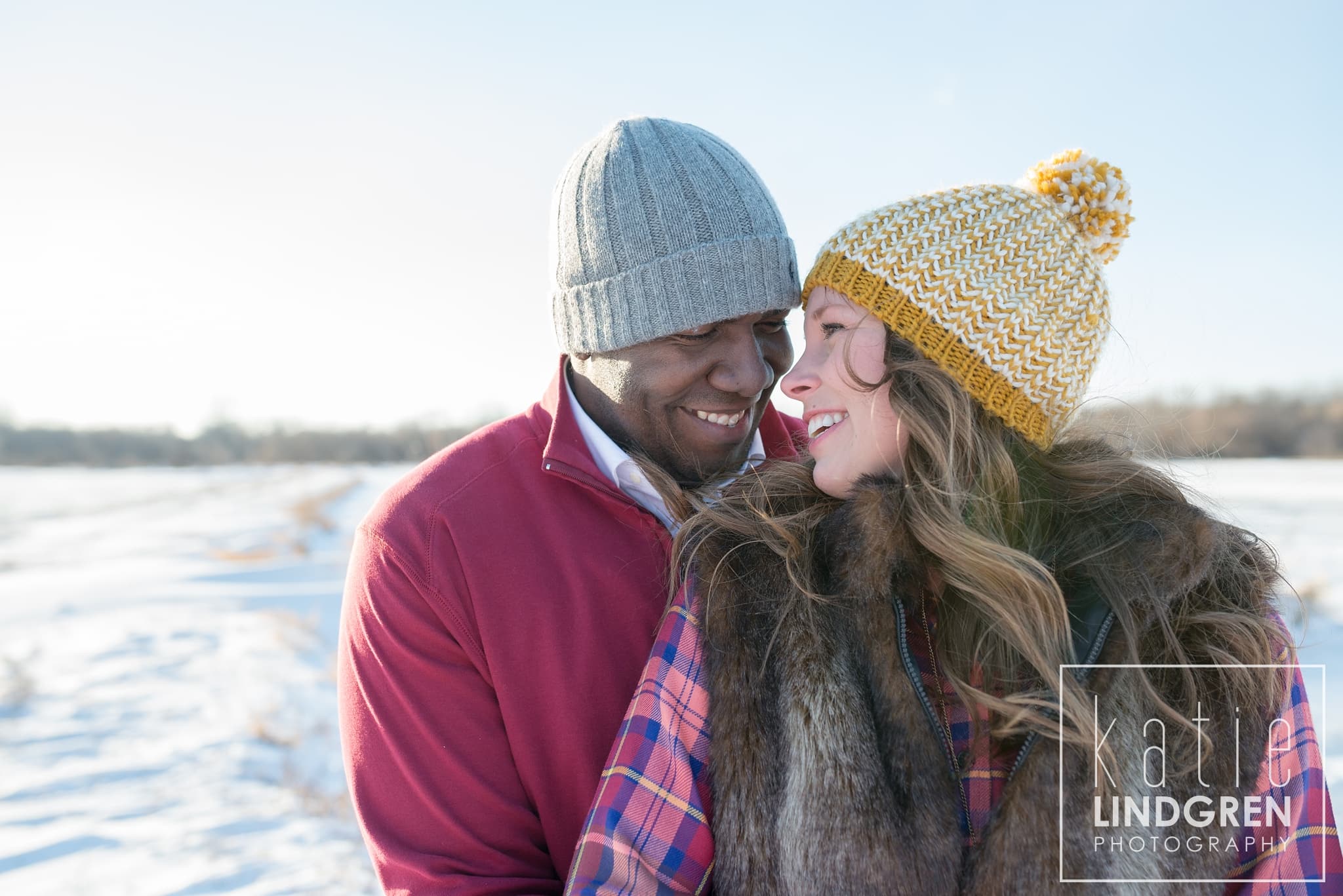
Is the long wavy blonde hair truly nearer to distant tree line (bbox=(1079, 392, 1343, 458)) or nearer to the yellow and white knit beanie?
the yellow and white knit beanie

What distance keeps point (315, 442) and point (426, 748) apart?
147 ft

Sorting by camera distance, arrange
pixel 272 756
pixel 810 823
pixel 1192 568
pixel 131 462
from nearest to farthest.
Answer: pixel 810 823 < pixel 1192 568 < pixel 272 756 < pixel 131 462

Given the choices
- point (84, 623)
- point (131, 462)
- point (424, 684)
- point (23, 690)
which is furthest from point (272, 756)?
point (131, 462)

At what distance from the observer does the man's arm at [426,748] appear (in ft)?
6.13

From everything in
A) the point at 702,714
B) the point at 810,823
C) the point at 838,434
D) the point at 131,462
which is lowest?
the point at 131,462

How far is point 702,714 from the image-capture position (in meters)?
1.67

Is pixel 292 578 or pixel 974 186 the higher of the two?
pixel 974 186

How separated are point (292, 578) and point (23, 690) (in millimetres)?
4116

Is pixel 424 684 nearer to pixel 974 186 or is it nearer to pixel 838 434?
pixel 838 434

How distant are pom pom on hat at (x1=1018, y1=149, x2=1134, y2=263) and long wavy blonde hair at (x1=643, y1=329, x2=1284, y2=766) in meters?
0.45

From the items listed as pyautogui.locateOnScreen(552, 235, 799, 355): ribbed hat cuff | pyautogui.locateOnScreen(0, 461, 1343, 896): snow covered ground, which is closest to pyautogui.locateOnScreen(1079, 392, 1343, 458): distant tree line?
pyautogui.locateOnScreen(0, 461, 1343, 896): snow covered ground

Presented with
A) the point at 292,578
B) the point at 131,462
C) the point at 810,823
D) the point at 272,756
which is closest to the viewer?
the point at 810,823

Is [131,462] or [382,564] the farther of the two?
[131,462]

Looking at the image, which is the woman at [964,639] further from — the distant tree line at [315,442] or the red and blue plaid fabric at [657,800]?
the distant tree line at [315,442]
